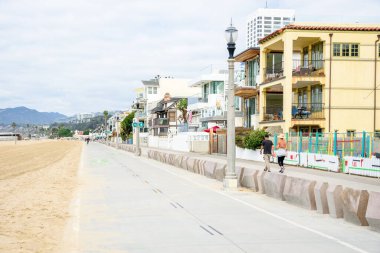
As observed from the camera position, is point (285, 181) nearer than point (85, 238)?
No

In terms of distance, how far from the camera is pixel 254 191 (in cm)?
1808

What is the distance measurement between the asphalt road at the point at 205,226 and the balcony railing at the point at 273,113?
82.1ft

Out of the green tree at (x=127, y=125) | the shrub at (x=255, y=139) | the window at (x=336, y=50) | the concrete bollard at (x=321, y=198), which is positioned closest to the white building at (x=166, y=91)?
the green tree at (x=127, y=125)

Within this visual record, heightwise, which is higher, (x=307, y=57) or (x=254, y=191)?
(x=307, y=57)

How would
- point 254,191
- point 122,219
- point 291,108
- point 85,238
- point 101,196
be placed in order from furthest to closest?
point 291,108 → point 254,191 → point 101,196 → point 122,219 → point 85,238

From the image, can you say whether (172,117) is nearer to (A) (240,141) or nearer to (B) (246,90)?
(B) (246,90)

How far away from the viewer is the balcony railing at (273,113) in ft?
136

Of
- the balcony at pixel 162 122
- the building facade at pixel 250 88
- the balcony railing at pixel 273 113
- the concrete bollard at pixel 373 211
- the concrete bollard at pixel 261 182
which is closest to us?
the concrete bollard at pixel 373 211

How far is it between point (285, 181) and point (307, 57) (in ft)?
92.8

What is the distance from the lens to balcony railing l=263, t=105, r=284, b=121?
4150cm

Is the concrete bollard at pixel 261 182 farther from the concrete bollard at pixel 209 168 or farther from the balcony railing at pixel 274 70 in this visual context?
the balcony railing at pixel 274 70

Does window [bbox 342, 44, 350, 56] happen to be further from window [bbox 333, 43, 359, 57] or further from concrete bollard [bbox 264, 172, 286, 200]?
concrete bollard [bbox 264, 172, 286, 200]

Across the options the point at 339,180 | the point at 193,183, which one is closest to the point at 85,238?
the point at 193,183

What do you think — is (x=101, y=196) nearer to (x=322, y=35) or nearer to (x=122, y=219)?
(x=122, y=219)
